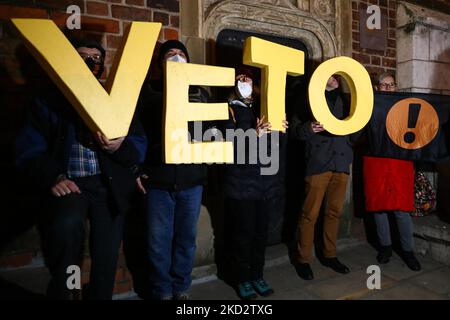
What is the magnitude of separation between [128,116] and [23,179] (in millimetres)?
937

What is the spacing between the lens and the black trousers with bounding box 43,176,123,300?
175 cm

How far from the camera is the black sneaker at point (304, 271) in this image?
9.37ft

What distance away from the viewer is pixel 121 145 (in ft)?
6.37

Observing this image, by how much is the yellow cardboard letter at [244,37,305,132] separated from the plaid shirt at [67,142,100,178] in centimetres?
117

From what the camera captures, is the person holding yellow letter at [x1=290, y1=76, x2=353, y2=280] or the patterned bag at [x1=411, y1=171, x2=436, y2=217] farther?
the patterned bag at [x1=411, y1=171, x2=436, y2=217]

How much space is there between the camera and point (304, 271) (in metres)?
2.89

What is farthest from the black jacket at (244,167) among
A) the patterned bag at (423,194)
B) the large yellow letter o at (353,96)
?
the patterned bag at (423,194)

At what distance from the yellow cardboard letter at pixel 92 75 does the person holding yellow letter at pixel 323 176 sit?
1457 mm

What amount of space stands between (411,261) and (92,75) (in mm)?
3091

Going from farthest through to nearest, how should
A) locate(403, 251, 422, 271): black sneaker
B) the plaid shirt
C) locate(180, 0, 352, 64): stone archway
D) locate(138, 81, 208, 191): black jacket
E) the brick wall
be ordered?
locate(403, 251, 422, 271): black sneaker → locate(180, 0, 352, 64): stone archway → locate(138, 81, 208, 191): black jacket → the brick wall → the plaid shirt

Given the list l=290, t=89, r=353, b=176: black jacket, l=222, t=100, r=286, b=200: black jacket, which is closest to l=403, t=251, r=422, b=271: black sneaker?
l=290, t=89, r=353, b=176: black jacket

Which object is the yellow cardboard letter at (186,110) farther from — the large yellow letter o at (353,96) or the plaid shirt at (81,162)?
the large yellow letter o at (353,96)

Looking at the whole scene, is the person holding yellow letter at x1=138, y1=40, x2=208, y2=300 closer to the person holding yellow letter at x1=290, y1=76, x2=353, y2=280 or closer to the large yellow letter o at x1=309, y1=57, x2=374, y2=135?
the large yellow letter o at x1=309, y1=57, x2=374, y2=135

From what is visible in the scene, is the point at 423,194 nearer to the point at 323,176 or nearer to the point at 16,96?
the point at 323,176
